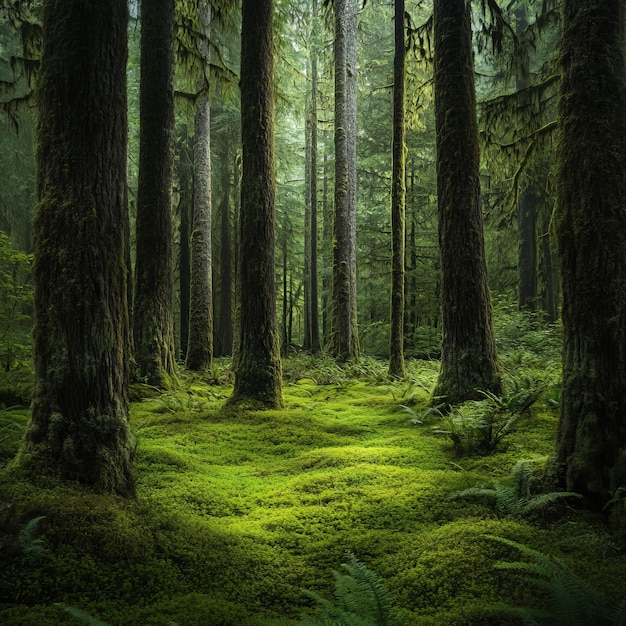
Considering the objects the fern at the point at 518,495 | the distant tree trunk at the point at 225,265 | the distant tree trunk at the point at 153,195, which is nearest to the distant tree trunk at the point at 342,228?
the distant tree trunk at the point at 153,195

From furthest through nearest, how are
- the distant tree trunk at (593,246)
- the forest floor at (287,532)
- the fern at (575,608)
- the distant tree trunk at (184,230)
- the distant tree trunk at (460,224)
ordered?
the distant tree trunk at (184,230)
the distant tree trunk at (460,224)
the distant tree trunk at (593,246)
the forest floor at (287,532)
the fern at (575,608)

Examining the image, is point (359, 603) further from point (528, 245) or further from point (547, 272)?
point (547, 272)

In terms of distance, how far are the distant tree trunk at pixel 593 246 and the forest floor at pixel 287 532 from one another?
0.55 m

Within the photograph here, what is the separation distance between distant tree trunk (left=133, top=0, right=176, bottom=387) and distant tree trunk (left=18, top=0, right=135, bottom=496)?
18.4ft

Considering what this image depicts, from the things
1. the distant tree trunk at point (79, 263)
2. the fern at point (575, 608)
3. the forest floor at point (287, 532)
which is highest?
the distant tree trunk at point (79, 263)

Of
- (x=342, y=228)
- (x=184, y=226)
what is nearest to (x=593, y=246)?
(x=342, y=228)

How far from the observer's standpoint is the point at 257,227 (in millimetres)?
8797

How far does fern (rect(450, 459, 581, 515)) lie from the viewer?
3.94 meters

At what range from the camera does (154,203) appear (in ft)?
32.1

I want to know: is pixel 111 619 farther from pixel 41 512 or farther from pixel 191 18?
pixel 191 18

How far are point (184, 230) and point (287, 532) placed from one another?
58.7 ft

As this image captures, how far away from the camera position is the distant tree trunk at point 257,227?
8672mm

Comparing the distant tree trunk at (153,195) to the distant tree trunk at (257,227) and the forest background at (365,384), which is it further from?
the distant tree trunk at (257,227)

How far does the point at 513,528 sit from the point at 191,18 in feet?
40.2
